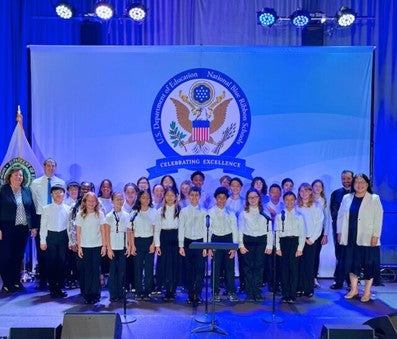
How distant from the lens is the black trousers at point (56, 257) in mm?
6059

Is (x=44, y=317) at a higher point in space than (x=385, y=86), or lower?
lower

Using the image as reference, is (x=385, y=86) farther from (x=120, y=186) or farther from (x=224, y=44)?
Result: (x=120, y=186)

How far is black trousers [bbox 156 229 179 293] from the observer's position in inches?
235

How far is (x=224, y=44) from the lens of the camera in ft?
25.9

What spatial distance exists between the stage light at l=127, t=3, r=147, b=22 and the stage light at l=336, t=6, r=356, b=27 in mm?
2868

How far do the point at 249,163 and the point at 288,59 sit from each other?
5.37 feet

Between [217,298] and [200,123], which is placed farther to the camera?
[200,123]

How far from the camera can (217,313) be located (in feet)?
18.0

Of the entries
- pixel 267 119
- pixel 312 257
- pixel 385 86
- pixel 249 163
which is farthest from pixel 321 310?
pixel 385 86

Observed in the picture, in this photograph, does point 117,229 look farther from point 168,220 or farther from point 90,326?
point 90,326

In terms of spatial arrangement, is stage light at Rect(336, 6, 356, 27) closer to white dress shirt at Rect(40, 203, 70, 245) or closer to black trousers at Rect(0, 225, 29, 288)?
white dress shirt at Rect(40, 203, 70, 245)

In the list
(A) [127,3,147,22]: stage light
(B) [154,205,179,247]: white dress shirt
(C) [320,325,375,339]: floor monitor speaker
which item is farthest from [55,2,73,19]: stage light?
(C) [320,325,375,339]: floor monitor speaker

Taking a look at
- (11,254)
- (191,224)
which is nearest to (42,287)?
(11,254)

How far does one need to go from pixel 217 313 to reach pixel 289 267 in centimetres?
110
